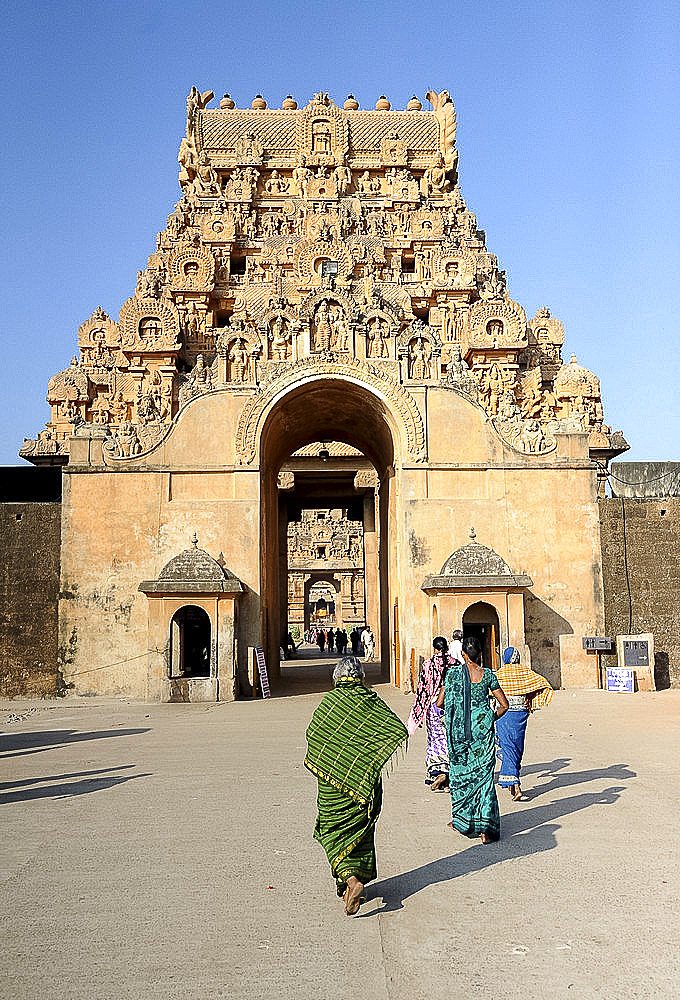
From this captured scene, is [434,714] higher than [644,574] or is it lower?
lower

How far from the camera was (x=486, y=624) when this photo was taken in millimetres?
19078

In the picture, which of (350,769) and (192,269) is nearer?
(350,769)

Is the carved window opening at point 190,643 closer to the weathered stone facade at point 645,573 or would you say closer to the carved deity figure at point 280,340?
the carved deity figure at point 280,340

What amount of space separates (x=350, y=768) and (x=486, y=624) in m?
14.2

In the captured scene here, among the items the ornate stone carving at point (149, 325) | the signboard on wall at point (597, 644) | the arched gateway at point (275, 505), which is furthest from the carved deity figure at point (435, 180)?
the signboard on wall at point (597, 644)

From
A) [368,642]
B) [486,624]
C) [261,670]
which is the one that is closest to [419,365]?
[486,624]

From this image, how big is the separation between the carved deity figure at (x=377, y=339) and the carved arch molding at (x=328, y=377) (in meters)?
0.49

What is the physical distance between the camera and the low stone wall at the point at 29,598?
18906mm

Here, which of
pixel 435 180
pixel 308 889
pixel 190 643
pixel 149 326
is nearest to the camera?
pixel 308 889

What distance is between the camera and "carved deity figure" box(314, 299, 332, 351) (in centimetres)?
1973

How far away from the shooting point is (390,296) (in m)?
29.3

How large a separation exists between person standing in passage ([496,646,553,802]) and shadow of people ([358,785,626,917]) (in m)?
0.49

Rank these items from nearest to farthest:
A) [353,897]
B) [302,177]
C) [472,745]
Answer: [353,897]
[472,745]
[302,177]

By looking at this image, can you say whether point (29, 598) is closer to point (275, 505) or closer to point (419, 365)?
point (275, 505)
